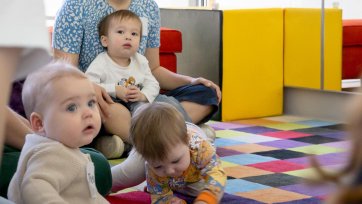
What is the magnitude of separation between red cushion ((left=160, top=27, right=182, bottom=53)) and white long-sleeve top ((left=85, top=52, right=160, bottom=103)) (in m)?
0.67

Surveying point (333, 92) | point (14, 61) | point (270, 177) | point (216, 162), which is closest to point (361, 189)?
point (14, 61)

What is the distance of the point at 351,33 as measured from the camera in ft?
12.8

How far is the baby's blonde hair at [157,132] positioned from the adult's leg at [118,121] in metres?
0.91

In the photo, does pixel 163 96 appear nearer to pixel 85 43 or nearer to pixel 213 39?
pixel 85 43

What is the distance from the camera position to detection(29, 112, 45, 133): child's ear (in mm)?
1735

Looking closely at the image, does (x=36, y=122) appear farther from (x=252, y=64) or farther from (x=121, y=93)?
(x=252, y=64)

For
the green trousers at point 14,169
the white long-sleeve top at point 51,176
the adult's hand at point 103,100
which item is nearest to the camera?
the white long-sleeve top at point 51,176

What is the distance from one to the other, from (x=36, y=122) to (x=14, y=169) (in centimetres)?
18

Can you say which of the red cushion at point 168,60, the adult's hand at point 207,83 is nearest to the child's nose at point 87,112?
the adult's hand at point 207,83

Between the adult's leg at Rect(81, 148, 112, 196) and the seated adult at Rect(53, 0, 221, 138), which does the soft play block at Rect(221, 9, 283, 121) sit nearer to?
the seated adult at Rect(53, 0, 221, 138)

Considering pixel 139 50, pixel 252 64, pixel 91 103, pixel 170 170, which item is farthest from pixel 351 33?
pixel 91 103

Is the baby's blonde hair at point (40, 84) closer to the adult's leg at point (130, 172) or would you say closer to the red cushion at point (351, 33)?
the adult's leg at point (130, 172)

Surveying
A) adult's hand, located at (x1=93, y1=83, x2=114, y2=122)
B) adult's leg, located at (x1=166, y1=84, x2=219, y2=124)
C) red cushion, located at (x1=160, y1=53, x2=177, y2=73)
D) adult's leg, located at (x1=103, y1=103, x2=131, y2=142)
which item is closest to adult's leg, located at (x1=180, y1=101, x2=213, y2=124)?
adult's leg, located at (x1=166, y1=84, x2=219, y2=124)

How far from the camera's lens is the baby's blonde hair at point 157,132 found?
195 centimetres
